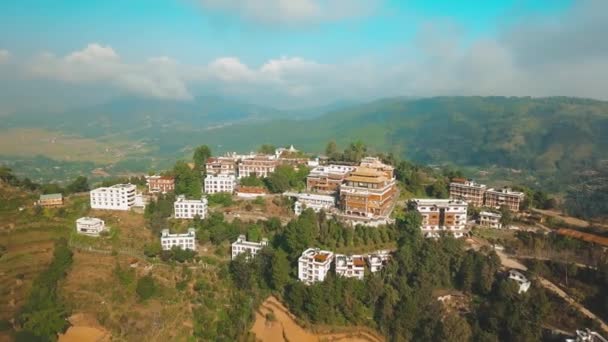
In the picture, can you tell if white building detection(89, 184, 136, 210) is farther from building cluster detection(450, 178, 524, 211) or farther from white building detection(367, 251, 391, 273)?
building cluster detection(450, 178, 524, 211)

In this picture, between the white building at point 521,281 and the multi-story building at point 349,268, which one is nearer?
the white building at point 521,281

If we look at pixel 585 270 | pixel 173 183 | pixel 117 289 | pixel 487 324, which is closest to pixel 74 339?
pixel 117 289

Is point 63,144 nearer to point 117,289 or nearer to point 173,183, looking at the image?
point 173,183

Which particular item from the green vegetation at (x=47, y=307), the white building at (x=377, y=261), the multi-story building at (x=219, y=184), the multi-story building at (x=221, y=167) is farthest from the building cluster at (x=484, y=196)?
the green vegetation at (x=47, y=307)

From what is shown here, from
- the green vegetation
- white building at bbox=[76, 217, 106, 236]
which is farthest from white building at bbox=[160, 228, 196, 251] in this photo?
the green vegetation

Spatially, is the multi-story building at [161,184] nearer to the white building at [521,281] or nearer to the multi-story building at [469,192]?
the multi-story building at [469,192]
